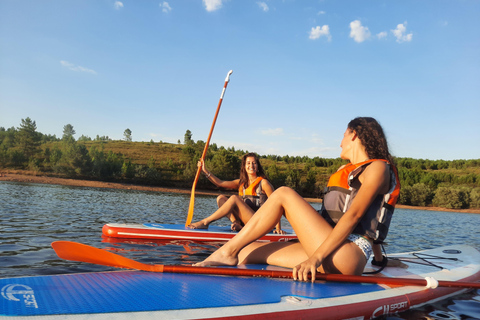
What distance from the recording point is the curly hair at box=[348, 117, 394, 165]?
312 centimetres

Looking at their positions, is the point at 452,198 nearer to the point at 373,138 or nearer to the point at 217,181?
the point at 217,181

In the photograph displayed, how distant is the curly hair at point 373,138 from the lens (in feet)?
10.3

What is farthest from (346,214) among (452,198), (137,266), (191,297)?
(452,198)

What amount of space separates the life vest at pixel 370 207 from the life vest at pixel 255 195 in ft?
12.6

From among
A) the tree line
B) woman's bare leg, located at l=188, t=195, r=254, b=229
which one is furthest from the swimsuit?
the tree line

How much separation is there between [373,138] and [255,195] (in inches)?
161

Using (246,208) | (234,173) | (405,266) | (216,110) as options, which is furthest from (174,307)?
(234,173)

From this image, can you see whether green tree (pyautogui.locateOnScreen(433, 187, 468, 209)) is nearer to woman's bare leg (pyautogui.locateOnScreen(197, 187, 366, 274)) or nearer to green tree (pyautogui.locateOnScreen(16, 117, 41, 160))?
woman's bare leg (pyautogui.locateOnScreen(197, 187, 366, 274))

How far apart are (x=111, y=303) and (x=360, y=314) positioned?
188 centimetres

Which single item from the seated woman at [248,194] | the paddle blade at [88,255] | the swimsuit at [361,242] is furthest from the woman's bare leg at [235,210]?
the swimsuit at [361,242]

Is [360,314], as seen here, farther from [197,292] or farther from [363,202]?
[197,292]

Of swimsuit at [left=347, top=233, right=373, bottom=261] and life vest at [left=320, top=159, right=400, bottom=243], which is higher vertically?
life vest at [left=320, top=159, right=400, bottom=243]

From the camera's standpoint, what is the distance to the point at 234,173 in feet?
162

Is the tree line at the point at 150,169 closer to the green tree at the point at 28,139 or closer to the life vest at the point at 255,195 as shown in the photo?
the green tree at the point at 28,139
